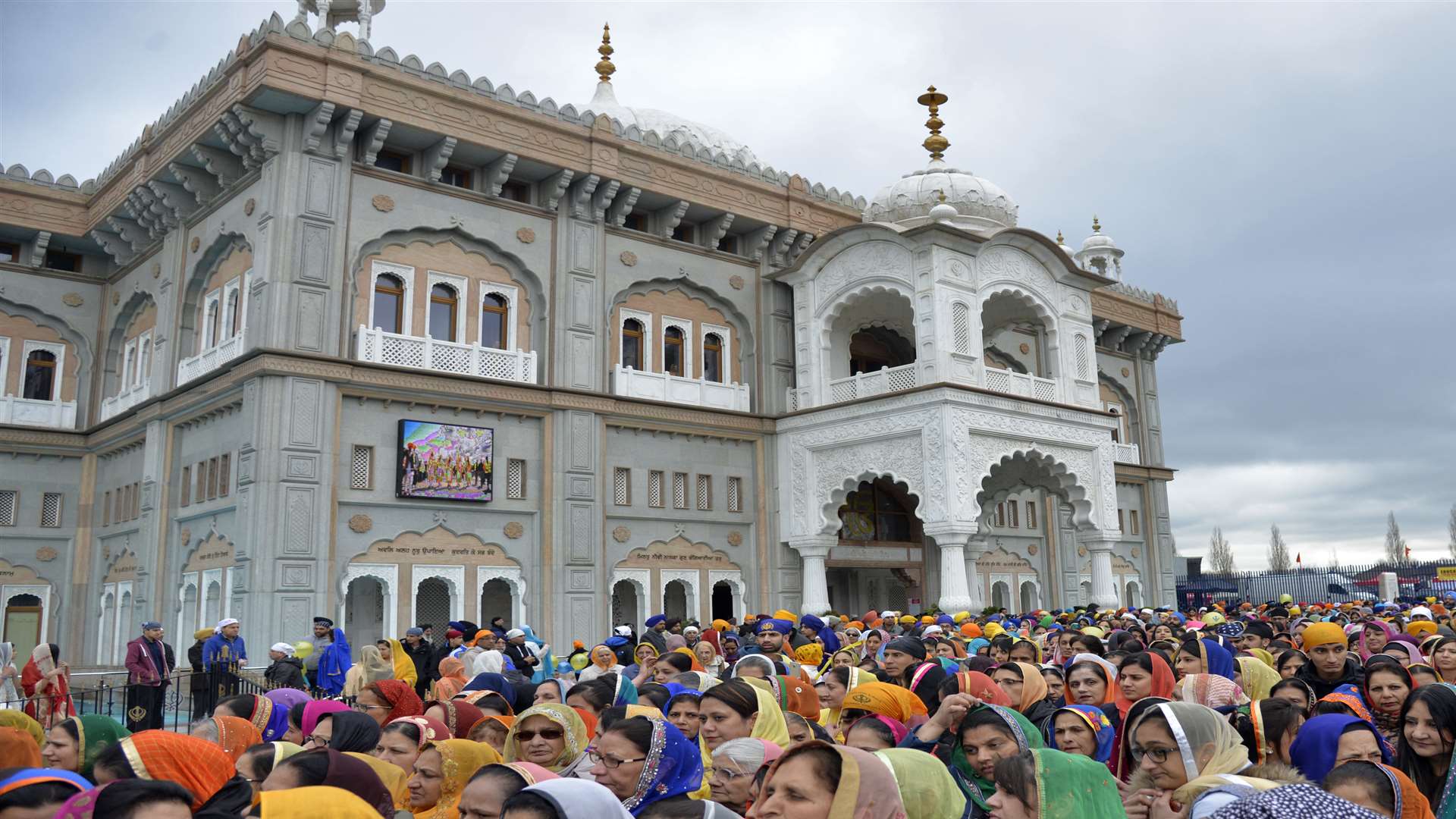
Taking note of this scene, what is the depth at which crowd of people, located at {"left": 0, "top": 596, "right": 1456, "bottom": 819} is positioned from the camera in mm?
3387

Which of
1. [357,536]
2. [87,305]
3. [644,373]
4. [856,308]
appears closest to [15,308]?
[87,305]

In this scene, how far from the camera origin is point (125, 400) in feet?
74.5

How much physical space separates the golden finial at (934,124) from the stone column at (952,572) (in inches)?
367

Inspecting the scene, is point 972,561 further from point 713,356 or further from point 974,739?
point 974,739

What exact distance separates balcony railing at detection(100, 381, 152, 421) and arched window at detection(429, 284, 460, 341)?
638 cm

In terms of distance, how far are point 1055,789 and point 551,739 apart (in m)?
2.38

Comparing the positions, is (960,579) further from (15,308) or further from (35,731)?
(15,308)

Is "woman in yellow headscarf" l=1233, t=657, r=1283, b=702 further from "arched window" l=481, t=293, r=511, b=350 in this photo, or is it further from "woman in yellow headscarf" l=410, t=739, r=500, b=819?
"arched window" l=481, t=293, r=511, b=350

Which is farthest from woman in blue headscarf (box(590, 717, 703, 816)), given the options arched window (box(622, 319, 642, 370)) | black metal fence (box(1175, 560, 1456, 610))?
black metal fence (box(1175, 560, 1456, 610))

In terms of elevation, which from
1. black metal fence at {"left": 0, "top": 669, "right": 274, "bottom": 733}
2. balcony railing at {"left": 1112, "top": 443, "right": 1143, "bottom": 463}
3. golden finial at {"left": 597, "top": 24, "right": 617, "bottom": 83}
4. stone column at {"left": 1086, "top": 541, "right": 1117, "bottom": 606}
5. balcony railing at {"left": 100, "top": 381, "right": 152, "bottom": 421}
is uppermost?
golden finial at {"left": 597, "top": 24, "right": 617, "bottom": 83}

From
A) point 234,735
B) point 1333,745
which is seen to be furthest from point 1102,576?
point 234,735

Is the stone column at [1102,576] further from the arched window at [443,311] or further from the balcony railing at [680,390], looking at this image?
the arched window at [443,311]

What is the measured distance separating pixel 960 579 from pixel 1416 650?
41.0 ft

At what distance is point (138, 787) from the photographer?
311 cm
